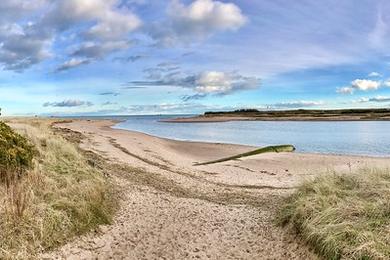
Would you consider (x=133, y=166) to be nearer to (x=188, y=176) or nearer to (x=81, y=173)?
(x=188, y=176)

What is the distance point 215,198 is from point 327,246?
6.76 metres

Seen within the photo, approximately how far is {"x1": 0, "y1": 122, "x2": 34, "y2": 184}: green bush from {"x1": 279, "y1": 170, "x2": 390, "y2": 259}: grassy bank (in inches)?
247

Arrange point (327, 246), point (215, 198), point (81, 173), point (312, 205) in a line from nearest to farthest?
point (327, 246) < point (312, 205) < point (81, 173) < point (215, 198)

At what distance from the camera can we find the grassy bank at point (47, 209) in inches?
287

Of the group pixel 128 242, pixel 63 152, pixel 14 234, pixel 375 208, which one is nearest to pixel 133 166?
pixel 63 152

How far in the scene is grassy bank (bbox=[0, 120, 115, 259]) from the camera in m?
7.29

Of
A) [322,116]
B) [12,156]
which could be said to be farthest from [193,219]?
[322,116]

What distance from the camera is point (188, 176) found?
18.0 meters

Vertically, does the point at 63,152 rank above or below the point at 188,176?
above

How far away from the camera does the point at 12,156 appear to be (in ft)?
34.6

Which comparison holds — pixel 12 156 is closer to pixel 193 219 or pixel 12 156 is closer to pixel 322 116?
pixel 193 219

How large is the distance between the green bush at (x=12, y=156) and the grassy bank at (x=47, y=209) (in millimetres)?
212

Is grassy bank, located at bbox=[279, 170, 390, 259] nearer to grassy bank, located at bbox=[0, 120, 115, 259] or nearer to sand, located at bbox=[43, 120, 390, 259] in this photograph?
sand, located at bbox=[43, 120, 390, 259]

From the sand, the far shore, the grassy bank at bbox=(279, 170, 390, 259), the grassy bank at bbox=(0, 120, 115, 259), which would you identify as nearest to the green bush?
the grassy bank at bbox=(0, 120, 115, 259)
